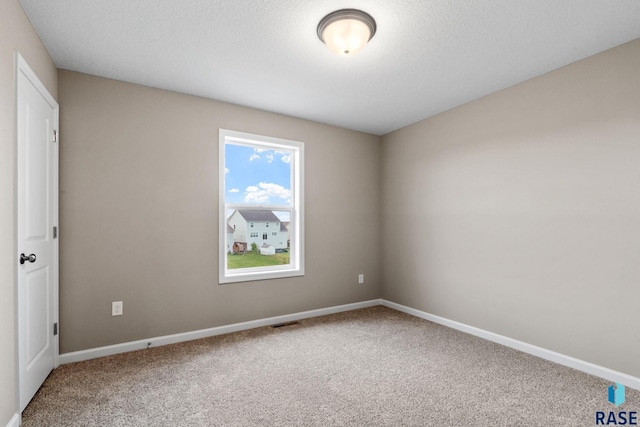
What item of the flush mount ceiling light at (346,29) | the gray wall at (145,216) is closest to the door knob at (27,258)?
the gray wall at (145,216)

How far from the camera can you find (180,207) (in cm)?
311

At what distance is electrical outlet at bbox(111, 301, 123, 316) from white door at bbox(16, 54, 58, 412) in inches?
15.2

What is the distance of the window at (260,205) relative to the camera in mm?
3479

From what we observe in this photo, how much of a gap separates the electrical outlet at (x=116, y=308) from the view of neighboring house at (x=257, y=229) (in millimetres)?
1139

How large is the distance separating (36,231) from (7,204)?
1.75 feet

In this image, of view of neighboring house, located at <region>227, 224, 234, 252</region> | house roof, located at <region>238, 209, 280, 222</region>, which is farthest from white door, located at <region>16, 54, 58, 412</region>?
house roof, located at <region>238, 209, 280, 222</region>

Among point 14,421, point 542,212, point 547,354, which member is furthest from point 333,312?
point 14,421

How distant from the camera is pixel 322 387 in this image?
2244 millimetres

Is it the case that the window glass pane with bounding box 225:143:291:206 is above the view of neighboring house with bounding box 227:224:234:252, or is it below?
above

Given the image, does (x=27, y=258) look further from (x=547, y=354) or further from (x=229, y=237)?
(x=547, y=354)

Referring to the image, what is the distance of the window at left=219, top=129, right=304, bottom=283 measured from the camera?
3.48 meters

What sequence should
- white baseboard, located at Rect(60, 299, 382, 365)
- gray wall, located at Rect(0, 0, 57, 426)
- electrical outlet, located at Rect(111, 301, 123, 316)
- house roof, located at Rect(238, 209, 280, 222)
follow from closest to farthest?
gray wall, located at Rect(0, 0, 57, 426) < white baseboard, located at Rect(60, 299, 382, 365) < electrical outlet, located at Rect(111, 301, 123, 316) < house roof, located at Rect(238, 209, 280, 222)

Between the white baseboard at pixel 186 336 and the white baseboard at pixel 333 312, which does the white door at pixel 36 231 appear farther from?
the white baseboard at pixel 333 312

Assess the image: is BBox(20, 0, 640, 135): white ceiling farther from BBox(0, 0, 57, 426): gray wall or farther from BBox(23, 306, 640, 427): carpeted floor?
BBox(23, 306, 640, 427): carpeted floor
